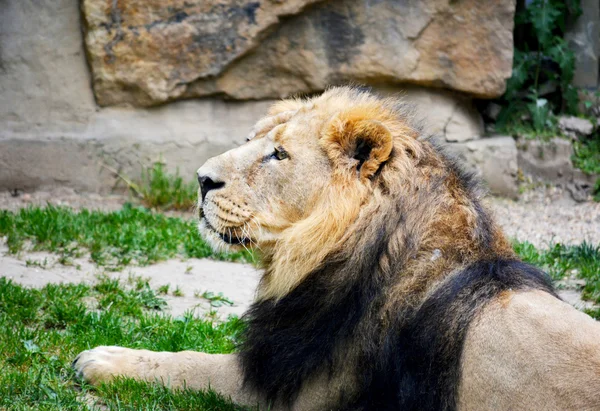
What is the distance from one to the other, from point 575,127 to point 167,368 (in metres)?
6.66

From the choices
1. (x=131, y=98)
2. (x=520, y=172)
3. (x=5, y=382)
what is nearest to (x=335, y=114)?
(x=5, y=382)

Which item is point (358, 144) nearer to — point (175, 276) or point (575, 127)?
point (175, 276)

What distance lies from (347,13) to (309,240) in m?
5.19

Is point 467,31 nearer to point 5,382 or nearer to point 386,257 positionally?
point 386,257

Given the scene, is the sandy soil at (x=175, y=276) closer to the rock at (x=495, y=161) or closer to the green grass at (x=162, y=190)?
the green grass at (x=162, y=190)

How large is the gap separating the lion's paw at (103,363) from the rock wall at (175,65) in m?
4.13

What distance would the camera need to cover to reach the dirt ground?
5520 millimetres

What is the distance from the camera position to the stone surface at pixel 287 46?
25.8 ft

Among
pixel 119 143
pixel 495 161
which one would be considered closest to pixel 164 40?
pixel 119 143

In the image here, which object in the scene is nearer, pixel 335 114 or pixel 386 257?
pixel 386 257

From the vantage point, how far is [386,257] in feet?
11.3

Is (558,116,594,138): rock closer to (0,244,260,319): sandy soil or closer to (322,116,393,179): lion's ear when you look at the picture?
(0,244,260,319): sandy soil

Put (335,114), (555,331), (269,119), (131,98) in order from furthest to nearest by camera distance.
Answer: (131,98) < (269,119) < (335,114) < (555,331)

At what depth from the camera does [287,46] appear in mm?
8211
